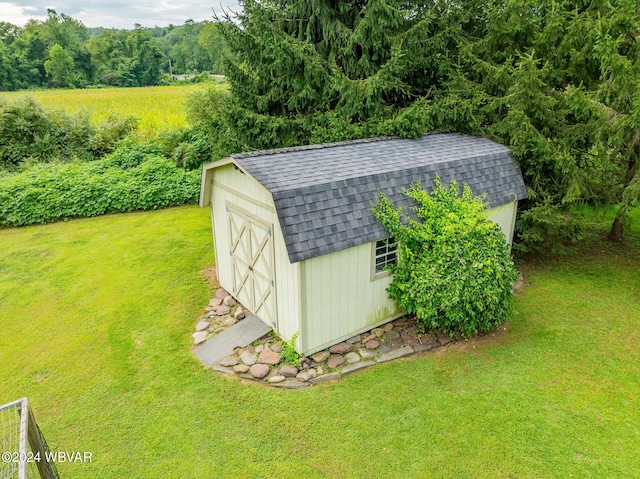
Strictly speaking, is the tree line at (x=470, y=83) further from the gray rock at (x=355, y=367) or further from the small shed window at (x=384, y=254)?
the gray rock at (x=355, y=367)

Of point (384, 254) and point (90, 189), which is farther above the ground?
point (384, 254)

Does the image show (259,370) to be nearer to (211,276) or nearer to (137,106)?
(211,276)

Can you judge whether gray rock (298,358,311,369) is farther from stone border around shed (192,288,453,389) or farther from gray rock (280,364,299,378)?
gray rock (280,364,299,378)

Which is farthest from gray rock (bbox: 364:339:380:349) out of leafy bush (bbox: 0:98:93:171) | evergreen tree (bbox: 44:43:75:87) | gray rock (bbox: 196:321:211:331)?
evergreen tree (bbox: 44:43:75:87)

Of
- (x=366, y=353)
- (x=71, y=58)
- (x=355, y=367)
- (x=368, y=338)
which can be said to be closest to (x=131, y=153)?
(x=368, y=338)

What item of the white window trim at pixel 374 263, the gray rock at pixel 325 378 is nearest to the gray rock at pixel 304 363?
the gray rock at pixel 325 378

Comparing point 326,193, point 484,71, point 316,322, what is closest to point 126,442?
point 316,322
